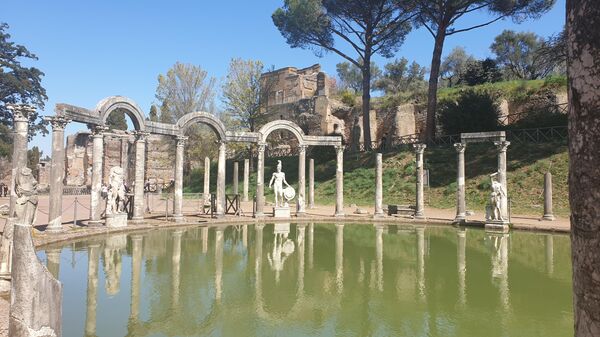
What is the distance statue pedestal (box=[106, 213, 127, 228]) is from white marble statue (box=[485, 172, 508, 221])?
14.4m

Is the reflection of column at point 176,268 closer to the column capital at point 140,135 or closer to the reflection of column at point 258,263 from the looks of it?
the reflection of column at point 258,263

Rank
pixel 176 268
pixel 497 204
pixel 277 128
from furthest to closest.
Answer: pixel 277 128 < pixel 497 204 < pixel 176 268

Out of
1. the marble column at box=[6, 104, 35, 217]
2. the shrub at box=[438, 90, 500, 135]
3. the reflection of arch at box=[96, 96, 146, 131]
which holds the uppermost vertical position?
the shrub at box=[438, 90, 500, 135]

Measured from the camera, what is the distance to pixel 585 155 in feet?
Answer: 4.54

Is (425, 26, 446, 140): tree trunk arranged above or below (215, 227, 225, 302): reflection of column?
above

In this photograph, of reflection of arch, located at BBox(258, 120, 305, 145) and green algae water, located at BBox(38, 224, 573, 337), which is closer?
green algae water, located at BBox(38, 224, 573, 337)

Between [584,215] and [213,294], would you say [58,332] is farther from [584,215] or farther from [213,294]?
[584,215]

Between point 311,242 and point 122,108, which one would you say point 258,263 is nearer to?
point 311,242

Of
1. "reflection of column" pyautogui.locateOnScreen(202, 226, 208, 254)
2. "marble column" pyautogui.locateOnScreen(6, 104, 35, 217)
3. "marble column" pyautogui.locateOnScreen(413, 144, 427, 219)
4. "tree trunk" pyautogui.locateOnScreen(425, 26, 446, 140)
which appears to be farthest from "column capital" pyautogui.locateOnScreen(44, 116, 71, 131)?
"tree trunk" pyautogui.locateOnScreen(425, 26, 446, 140)

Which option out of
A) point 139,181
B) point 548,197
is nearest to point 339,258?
point 139,181

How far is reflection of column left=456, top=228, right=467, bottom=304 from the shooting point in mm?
7922

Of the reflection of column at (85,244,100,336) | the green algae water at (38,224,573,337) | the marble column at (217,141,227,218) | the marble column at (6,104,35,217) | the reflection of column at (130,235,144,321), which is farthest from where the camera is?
the marble column at (217,141,227,218)

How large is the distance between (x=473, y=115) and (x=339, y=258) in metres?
22.2

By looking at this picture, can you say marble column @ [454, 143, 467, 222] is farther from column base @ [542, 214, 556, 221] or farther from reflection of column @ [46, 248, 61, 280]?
reflection of column @ [46, 248, 61, 280]
